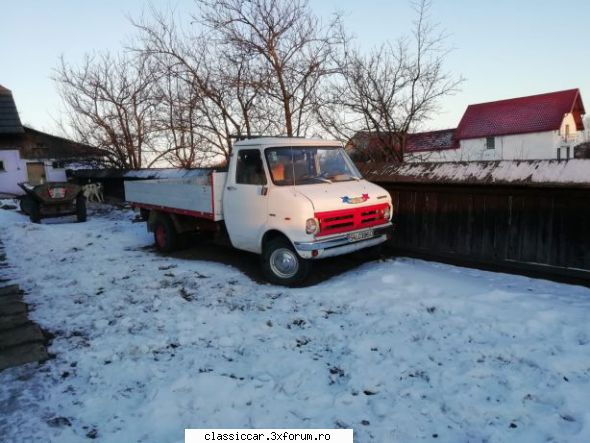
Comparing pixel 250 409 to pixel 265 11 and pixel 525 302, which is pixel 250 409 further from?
pixel 265 11

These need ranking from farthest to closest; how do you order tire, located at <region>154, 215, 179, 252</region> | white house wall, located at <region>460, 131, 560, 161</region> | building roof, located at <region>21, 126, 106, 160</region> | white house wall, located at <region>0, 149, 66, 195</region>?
white house wall, located at <region>460, 131, 560, 161</region> → white house wall, located at <region>0, 149, 66, 195</region> → building roof, located at <region>21, 126, 106, 160</region> → tire, located at <region>154, 215, 179, 252</region>

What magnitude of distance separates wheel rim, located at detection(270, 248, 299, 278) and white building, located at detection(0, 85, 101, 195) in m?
17.7

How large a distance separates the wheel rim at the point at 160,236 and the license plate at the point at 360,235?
14.7 feet

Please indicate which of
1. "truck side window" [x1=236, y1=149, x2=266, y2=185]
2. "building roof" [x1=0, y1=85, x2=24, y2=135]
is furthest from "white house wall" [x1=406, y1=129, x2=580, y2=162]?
"building roof" [x1=0, y1=85, x2=24, y2=135]

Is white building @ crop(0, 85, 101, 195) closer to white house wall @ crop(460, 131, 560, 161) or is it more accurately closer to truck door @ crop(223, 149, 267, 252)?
truck door @ crop(223, 149, 267, 252)

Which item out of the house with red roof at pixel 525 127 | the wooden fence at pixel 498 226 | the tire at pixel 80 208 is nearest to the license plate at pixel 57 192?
the tire at pixel 80 208

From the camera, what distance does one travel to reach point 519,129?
1257 inches

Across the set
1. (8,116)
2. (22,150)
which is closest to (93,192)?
(22,150)

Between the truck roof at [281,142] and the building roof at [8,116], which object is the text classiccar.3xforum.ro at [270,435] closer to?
the truck roof at [281,142]

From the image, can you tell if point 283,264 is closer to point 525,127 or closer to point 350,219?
point 350,219

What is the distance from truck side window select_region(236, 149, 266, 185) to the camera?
6301mm

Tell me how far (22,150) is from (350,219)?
979 inches

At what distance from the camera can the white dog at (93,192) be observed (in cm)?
1977

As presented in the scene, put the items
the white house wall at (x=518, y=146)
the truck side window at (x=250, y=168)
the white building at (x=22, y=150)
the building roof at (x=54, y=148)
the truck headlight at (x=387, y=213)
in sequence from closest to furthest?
the truck side window at (x=250, y=168) → the truck headlight at (x=387, y=213) → the building roof at (x=54, y=148) → the white building at (x=22, y=150) → the white house wall at (x=518, y=146)
